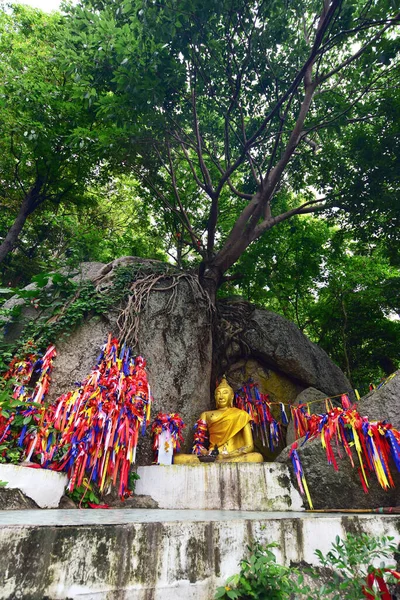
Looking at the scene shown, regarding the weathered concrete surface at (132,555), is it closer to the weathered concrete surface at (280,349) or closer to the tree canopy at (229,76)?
the tree canopy at (229,76)

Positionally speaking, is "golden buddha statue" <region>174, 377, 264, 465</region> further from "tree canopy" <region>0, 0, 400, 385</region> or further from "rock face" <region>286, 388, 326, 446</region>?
"tree canopy" <region>0, 0, 400, 385</region>

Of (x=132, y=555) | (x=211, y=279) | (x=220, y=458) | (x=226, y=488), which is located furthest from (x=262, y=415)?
(x=132, y=555)

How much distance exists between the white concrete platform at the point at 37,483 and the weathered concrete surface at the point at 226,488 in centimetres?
116

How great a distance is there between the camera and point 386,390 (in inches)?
172

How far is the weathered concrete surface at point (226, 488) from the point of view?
12.6 feet

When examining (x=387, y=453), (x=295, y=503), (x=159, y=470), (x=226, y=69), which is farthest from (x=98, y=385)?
(x=226, y=69)

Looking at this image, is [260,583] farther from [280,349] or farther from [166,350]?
[280,349]

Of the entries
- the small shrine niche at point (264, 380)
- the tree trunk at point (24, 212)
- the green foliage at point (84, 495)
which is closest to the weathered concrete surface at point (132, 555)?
the green foliage at point (84, 495)

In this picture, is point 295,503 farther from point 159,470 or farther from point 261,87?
point 261,87

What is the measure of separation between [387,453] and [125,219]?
11815 millimetres

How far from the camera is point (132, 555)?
5.85 feet

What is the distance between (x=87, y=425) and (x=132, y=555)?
8.37ft

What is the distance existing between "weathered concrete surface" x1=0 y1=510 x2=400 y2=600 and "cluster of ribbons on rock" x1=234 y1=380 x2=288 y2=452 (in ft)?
15.8

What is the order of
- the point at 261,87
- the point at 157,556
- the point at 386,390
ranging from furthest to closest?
the point at 261,87 → the point at 386,390 → the point at 157,556
